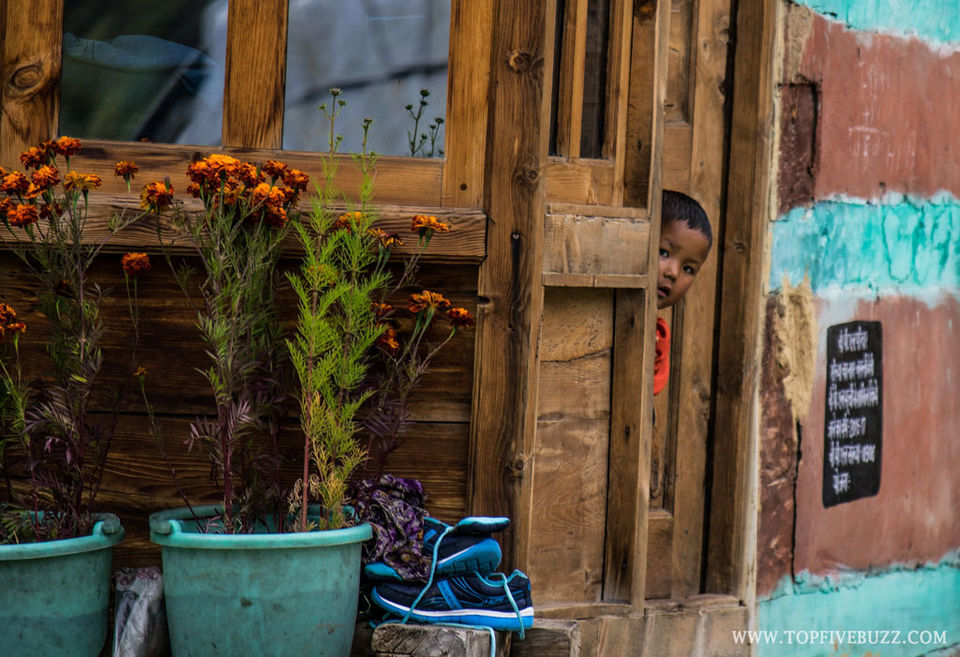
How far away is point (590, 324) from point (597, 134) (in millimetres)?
583

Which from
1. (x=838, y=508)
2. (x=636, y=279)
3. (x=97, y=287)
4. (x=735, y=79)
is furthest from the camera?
(x=838, y=508)

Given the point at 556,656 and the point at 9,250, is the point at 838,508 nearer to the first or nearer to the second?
the point at 556,656

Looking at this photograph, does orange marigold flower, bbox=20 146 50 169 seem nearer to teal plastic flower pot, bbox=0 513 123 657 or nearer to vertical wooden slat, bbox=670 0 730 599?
teal plastic flower pot, bbox=0 513 123 657

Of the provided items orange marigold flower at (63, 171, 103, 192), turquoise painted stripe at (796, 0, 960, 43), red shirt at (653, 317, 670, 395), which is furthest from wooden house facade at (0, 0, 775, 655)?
turquoise painted stripe at (796, 0, 960, 43)

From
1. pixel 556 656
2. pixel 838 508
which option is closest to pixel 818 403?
pixel 838 508

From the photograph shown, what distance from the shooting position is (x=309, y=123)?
296 centimetres

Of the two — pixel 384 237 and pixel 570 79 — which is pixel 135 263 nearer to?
pixel 384 237

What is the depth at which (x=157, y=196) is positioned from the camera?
262cm

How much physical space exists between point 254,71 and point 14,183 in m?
0.66

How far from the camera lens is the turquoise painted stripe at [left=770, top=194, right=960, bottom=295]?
13.8 feet

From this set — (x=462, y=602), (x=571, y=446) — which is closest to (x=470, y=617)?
(x=462, y=602)

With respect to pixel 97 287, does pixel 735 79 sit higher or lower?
higher

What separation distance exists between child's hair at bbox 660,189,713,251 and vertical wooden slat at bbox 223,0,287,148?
150cm

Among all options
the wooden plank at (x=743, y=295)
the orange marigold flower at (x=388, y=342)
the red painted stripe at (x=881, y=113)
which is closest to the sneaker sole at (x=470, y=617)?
the orange marigold flower at (x=388, y=342)
